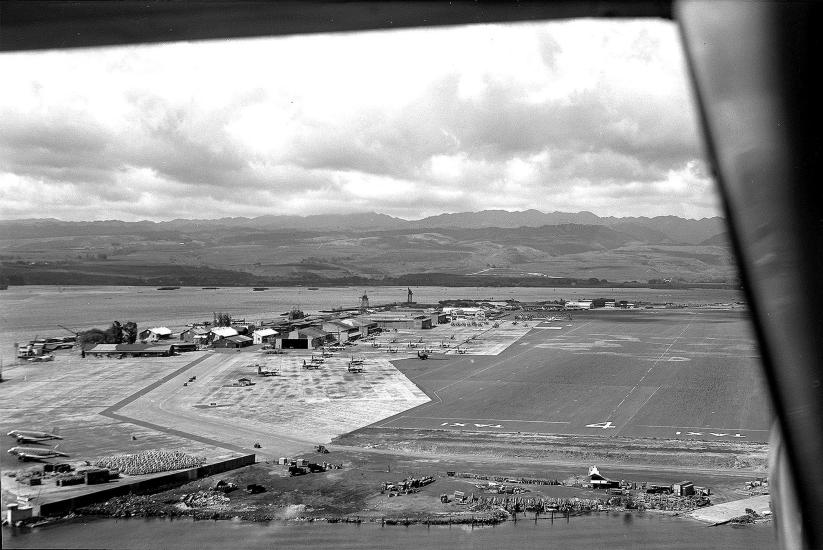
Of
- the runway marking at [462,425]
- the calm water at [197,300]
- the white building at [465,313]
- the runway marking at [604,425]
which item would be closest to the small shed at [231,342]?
the calm water at [197,300]

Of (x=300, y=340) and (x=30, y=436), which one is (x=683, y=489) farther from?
(x=300, y=340)

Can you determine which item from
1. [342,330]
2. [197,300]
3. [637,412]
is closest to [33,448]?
[637,412]

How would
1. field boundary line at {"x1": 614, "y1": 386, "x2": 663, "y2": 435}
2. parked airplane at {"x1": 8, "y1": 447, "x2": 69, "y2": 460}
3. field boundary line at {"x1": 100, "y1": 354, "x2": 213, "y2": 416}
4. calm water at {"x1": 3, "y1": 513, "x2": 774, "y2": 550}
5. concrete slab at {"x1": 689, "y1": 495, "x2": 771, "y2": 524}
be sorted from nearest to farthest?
calm water at {"x1": 3, "y1": 513, "x2": 774, "y2": 550}, concrete slab at {"x1": 689, "y1": 495, "x2": 771, "y2": 524}, parked airplane at {"x1": 8, "y1": 447, "x2": 69, "y2": 460}, field boundary line at {"x1": 614, "y1": 386, "x2": 663, "y2": 435}, field boundary line at {"x1": 100, "y1": 354, "x2": 213, "y2": 416}

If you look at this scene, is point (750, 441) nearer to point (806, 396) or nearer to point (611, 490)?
point (611, 490)

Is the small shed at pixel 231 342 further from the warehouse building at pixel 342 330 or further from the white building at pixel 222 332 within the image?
the warehouse building at pixel 342 330

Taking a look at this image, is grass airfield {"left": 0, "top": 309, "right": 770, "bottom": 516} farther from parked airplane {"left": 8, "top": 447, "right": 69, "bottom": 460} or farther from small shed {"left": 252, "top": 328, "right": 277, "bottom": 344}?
small shed {"left": 252, "top": 328, "right": 277, "bottom": 344}

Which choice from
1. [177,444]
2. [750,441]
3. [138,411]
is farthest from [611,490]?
[138,411]

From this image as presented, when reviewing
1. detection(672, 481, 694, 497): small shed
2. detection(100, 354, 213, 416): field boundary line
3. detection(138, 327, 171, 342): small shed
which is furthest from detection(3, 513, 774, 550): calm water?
detection(138, 327, 171, 342): small shed
